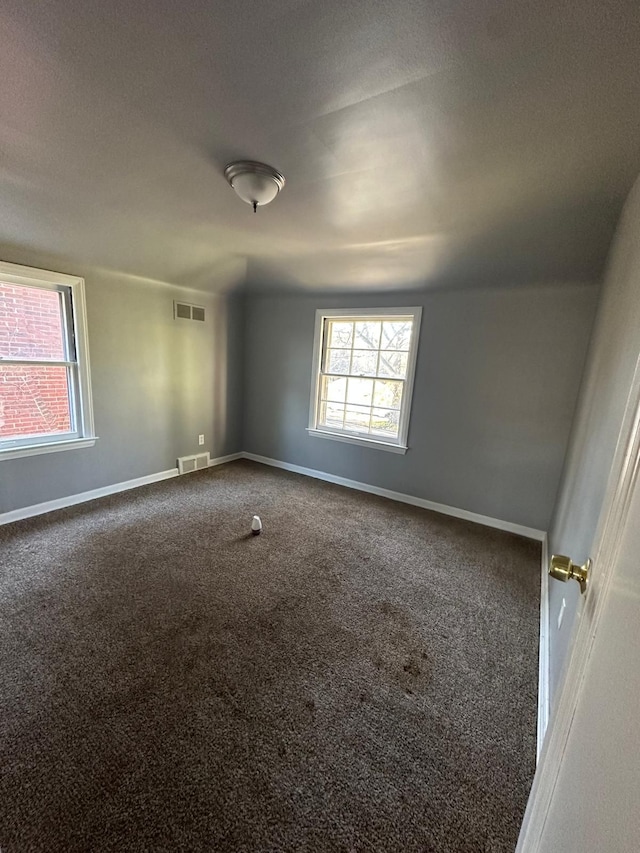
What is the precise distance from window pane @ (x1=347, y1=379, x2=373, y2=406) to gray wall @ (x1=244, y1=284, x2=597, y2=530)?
1.78 ft

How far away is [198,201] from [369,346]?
84.3 inches

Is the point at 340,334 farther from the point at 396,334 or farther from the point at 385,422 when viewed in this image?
the point at 385,422

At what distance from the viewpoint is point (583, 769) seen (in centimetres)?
51

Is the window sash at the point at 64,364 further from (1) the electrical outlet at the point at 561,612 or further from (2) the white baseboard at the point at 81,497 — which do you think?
(1) the electrical outlet at the point at 561,612

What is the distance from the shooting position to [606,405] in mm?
1475

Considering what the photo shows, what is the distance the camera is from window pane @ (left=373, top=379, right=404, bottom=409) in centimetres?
368

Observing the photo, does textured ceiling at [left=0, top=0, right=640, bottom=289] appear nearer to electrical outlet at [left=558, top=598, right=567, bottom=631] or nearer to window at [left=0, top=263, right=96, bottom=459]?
window at [left=0, top=263, right=96, bottom=459]

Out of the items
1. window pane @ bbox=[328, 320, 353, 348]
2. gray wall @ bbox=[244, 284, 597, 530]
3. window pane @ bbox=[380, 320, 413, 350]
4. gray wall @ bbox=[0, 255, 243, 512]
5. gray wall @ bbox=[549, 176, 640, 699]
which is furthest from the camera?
window pane @ bbox=[328, 320, 353, 348]

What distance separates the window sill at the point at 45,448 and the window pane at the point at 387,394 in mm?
2839

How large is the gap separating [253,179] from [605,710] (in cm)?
222

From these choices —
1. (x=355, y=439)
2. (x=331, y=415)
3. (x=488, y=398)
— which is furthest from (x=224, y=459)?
(x=488, y=398)

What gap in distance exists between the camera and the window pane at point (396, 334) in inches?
140

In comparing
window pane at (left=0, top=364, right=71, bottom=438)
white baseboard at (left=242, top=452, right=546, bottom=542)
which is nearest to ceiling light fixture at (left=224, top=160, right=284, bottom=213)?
window pane at (left=0, top=364, right=71, bottom=438)

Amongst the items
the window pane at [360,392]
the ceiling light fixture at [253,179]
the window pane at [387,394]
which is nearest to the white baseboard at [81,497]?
the window pane at [360,392]
